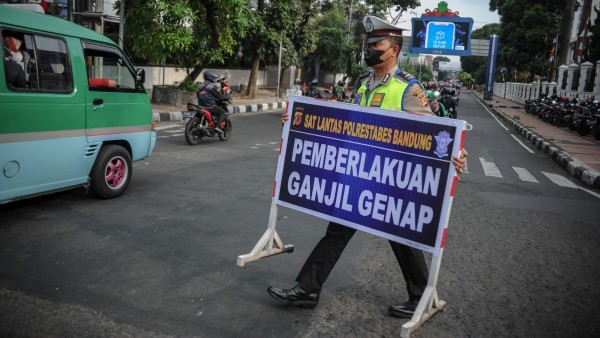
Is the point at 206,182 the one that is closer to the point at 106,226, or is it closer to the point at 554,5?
the point at 106,226

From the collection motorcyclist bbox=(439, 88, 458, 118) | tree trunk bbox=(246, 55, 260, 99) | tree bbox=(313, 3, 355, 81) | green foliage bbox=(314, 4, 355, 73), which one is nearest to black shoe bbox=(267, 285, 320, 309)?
motorcyclist bbox=(439, 88, 458, 118)

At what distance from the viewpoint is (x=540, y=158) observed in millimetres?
12992

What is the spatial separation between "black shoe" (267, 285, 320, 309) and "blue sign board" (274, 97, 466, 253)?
516 mm

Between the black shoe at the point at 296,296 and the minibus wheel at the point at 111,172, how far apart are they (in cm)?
315

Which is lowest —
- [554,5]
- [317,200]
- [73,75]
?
[317,200]

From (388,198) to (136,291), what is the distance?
71.3 inches

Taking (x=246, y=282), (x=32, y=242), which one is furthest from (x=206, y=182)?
(x=246, y=282)

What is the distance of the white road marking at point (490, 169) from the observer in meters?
9.73

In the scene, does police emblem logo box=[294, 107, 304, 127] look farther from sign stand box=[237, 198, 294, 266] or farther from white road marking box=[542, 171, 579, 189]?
white road marking box=[542, 171, 579, 189]

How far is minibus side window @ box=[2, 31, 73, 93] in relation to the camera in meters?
4.71

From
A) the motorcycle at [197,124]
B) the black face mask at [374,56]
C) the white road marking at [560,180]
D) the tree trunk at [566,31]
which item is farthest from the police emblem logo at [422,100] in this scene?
the tree trunk at [566,31]

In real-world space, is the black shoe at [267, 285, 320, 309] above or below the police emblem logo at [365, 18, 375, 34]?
below

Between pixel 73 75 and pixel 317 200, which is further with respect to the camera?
pixel 73 75

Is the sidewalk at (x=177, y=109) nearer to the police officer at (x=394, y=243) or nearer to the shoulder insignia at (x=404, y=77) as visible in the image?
the police officer at (x=394, y=243)
